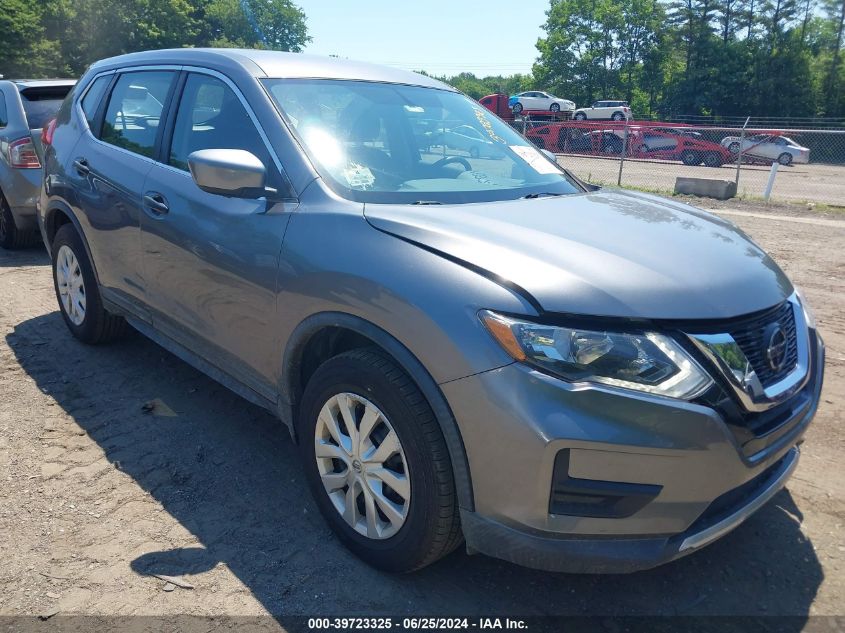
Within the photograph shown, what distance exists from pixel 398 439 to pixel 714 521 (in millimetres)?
1046

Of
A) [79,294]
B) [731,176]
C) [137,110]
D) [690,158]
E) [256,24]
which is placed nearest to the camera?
[137,110]

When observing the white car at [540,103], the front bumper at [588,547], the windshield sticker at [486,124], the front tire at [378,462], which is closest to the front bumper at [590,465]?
the front bumper at [588,547]

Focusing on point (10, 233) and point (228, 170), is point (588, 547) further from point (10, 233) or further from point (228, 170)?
point (10, 233)

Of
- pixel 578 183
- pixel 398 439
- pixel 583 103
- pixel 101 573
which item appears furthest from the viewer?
pixel 583 103

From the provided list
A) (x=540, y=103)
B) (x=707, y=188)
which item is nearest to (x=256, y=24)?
(x=540, y=103)

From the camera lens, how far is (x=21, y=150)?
267 inches

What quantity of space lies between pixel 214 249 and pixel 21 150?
5004mm

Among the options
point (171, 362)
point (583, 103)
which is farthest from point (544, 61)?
point (171, 362)

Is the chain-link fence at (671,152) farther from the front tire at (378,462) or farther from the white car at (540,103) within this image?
the front tire at (378,462)

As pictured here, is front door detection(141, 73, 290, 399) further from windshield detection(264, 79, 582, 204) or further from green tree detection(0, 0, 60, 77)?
green tree detection(0, 0, 60, 77)

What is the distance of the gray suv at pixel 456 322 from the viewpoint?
204 cm

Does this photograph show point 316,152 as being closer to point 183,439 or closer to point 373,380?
point 373,380

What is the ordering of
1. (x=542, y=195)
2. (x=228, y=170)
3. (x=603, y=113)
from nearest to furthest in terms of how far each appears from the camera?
(x=228, y=170)
(x=542, y=195)
(x=603, y=113)

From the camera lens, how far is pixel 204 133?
3373 millimetres
